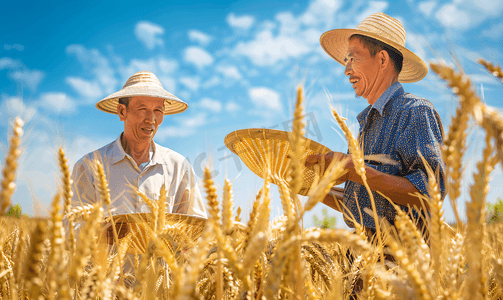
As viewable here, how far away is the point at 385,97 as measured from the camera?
6.98 feet

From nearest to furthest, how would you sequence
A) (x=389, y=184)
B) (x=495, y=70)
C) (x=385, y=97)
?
(x=495, y=70) < (x=389, y=184) < (x=385, y=97)

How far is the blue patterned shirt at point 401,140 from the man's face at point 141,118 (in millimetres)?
2078

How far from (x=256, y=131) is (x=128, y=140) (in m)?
1.97

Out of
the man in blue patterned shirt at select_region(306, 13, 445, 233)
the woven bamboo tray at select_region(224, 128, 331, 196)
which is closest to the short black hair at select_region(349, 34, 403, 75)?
the man in blue patterned shirt at select_region(306, 13, 445, 233)

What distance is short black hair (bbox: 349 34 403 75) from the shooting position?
7.59ft

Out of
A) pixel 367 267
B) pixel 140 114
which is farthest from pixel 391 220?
pixel 140 114

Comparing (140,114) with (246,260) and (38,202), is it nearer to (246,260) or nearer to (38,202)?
(38,202)

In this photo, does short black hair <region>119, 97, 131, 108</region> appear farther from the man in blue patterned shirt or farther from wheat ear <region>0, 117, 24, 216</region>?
wheat ear <region>0, 117, 24, 216</region>

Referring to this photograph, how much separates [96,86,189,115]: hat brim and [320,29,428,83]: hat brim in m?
1.68

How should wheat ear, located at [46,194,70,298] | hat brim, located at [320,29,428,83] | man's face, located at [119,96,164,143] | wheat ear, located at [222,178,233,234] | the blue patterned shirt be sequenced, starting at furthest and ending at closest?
man's face, located at [119,96,164,143] → hat brim, located at [320,29,428,83] → the blue patterned shirt → wheat ear, located at [222,178,233,234] → wheat ear, located at [46,194,70,298]

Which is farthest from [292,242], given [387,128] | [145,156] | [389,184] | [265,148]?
[145,156]

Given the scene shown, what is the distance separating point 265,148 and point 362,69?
1.04 metres

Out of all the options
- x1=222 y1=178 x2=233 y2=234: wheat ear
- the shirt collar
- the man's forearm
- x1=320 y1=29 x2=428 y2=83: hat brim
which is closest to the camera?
x1=222 y1=178 x2=233 y2=234: wheat ear

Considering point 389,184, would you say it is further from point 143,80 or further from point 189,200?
point 143,80
